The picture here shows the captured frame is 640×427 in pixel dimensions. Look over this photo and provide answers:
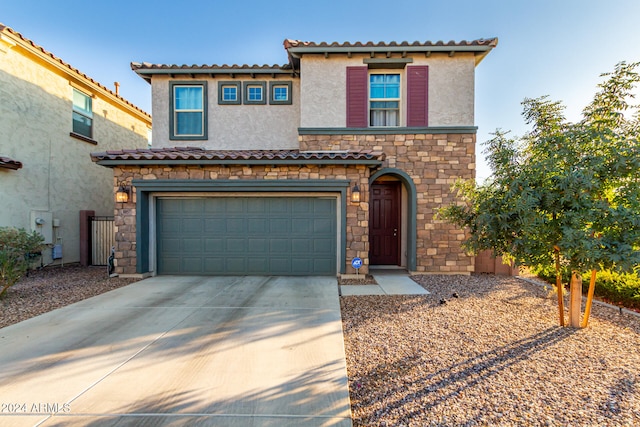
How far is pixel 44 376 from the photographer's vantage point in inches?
116

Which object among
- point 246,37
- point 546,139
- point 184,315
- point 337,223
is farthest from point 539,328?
point 246,37

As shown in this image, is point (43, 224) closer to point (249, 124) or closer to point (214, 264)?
point (214, 264)

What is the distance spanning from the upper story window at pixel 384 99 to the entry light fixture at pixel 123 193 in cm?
686

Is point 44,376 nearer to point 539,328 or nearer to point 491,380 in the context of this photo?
point 491,380

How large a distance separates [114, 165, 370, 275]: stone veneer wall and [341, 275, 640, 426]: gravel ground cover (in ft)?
7.86

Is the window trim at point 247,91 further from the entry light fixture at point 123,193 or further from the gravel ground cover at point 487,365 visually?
the gravel ground cover at point 487,365

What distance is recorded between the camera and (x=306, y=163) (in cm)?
735

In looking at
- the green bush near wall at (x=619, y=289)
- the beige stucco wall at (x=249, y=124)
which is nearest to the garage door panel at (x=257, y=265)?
the beige stucco wall at (x=249, y=124)

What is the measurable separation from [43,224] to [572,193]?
493 inches

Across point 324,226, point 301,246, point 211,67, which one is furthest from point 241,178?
point 211,67

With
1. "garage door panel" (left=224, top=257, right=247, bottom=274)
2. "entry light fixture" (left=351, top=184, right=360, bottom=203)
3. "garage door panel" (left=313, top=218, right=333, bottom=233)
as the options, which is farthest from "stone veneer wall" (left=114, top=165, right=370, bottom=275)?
"garage door panel" (left=224, top=257, right=247, bottom=274)

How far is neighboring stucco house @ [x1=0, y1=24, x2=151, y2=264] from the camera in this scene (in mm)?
8164

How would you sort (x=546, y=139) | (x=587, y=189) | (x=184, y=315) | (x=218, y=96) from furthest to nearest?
(x=218, y=96)
(x=184, y=315)
(x=546, y=139)
(x=587, y=189)

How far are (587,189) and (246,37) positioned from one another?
10499mm
